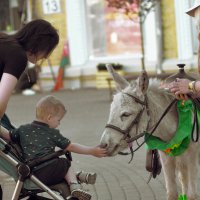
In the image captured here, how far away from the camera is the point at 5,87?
13.8 feet

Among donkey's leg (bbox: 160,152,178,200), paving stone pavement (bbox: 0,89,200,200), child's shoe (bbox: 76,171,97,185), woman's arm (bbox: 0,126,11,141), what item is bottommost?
paving stone pavement (bbox: 0,89,200,200)

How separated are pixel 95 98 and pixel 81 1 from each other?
4875 millimetres

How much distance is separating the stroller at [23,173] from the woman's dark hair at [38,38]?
60 centimetres

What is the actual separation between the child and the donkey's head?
12cm

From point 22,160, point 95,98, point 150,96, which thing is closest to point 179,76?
point 150,96

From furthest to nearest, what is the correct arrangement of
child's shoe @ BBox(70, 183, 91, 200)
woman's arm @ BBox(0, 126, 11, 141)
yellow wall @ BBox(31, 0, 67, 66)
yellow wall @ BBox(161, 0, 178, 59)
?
yellow wall @ BBox(31, 0, 67, 66) < yellow wall @ BBox(161, 0, 178, 59) < woman's arm @ BBox(0, 126, 11, 141) < child's shoe @ BBox(70, 183, 91, 200)

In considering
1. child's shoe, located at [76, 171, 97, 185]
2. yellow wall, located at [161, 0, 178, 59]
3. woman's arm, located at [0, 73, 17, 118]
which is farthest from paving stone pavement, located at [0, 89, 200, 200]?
yellow wall, located at [161, 0, 178, 59]

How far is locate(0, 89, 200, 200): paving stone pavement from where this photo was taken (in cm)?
734

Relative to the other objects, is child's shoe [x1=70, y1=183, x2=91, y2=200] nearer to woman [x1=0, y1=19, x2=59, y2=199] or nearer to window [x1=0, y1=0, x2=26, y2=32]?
woman [x1=0, y1=19, x2=59, y2=199]

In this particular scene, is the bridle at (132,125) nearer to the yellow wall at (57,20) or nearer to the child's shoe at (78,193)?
the child's shoe at (78,193)

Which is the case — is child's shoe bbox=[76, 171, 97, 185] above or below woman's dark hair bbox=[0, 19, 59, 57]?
below

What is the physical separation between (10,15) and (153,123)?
2099 cm

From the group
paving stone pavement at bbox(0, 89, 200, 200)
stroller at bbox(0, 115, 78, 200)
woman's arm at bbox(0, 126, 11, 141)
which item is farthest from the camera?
paving stone pavement at bbox(0, 89, 200, 200)

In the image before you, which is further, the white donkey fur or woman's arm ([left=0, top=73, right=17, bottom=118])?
the white donkey fur
